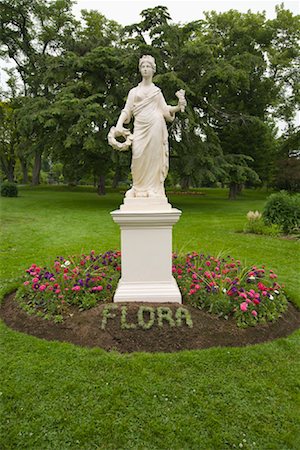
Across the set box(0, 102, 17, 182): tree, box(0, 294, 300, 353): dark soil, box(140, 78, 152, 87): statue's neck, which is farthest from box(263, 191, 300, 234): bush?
box(0, 102, 17, 182): tree

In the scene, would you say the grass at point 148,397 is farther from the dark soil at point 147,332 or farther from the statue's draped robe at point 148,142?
the statue's draped robe at point 148,142

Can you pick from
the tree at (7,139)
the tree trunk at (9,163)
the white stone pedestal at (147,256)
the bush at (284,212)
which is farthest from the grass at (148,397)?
the tree trunk at (9,163)

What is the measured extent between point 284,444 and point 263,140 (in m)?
23.5

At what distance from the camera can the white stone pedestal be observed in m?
3.93

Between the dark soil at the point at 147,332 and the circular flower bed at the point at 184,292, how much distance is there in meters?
0.11

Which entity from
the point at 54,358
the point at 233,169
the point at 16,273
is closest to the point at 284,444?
the point at 54,358

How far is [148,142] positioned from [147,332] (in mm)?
2427

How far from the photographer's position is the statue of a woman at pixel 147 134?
407cm

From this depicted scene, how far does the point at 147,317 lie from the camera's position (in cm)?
364

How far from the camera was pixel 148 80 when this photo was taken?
4.16 m

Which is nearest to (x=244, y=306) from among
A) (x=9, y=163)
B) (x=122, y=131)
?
(x=122, y=131)

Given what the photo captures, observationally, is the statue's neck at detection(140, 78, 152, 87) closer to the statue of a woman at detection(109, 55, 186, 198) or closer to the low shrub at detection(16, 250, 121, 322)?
the statue of a woman at detection(109, 55, 186, 198)

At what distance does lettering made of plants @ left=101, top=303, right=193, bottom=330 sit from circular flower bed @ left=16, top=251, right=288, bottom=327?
0.33 metres

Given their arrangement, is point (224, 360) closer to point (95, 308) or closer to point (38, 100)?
point (95, 308)
